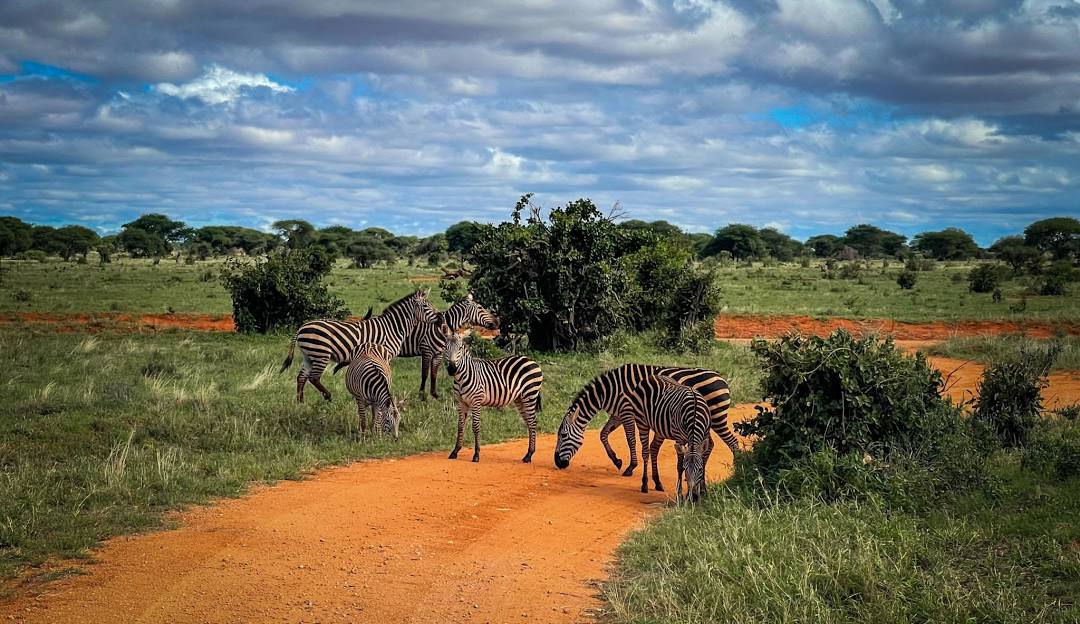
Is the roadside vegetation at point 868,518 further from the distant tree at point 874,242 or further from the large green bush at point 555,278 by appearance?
the distant tree at point 874,242

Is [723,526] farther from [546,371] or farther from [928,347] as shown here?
[928,347]

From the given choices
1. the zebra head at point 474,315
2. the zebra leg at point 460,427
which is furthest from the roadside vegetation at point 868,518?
the zebra head at point 474,315

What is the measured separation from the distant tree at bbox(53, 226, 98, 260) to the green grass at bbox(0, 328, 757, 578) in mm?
53031

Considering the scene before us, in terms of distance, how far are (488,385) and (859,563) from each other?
5.97 m

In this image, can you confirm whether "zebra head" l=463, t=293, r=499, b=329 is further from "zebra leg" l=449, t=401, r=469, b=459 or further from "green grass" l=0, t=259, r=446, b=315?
"green grass" l=0, t=259, r=446, b=315

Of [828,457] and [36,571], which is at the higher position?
[828,457]

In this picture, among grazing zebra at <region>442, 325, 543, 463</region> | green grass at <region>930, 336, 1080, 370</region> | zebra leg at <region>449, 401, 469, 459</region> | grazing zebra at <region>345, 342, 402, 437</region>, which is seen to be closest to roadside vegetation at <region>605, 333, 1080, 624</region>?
grazing zebra at <region>442, 325, 543, 463</region>

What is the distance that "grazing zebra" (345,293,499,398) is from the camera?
16.7m

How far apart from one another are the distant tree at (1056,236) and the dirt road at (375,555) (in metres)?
61.7

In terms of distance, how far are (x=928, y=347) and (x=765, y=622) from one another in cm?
1927

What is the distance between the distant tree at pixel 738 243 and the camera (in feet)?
252

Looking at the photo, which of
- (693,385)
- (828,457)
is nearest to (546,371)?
(693,385)

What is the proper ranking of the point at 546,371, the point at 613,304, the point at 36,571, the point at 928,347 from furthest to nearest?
the point at 928,347 < the point at 613,304 < the point at 546,371 < the point at 36,571

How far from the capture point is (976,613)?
6578mm
